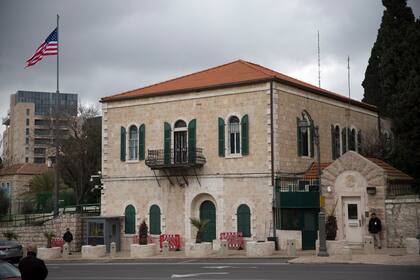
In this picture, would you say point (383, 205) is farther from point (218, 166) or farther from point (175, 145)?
point (175, 145)

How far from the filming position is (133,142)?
37.7 meters

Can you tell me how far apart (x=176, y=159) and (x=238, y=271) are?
522 inches

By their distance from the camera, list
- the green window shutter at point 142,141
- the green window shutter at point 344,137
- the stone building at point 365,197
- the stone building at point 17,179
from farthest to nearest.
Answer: the stone building at point 17,179
the green window shutter at point 344,137
the green window shutter at point 142,141
the stone building at point 365,197

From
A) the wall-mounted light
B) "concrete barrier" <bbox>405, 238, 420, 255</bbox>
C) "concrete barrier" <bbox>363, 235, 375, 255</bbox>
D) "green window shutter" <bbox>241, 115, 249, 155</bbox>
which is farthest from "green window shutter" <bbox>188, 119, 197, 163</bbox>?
"concrete barrier" <bbox>405, 238, 420, 255</bbox>

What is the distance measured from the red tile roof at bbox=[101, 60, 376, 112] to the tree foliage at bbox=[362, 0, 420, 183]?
431 centimetres

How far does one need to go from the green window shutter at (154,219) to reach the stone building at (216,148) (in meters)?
0.06

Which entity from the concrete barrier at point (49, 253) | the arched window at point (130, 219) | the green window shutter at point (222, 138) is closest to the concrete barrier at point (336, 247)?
the green window shutter at point (222, 138)

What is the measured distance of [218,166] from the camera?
112ft

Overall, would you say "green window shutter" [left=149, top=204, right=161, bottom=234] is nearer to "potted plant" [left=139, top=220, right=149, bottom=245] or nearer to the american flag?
"potted plant" [left=139, top=220, right=149, bottom=245]

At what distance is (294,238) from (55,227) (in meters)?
16.0

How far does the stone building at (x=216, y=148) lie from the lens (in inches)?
1293

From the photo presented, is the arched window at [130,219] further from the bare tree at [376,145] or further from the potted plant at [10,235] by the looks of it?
the bare tree at [376,145]

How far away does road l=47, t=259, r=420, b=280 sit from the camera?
1985 cm

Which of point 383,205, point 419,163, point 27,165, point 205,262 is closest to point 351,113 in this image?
point 419,163
